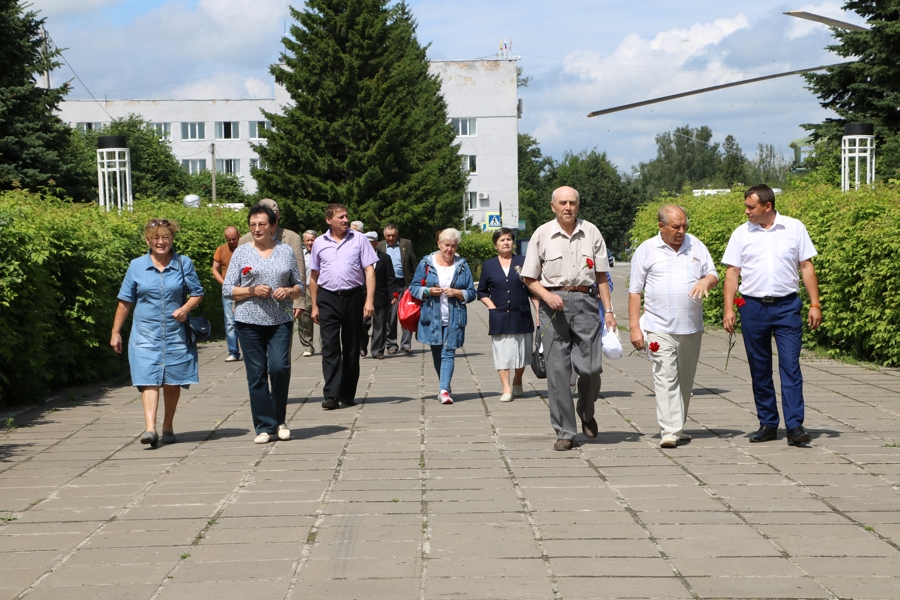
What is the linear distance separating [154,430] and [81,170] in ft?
67.1

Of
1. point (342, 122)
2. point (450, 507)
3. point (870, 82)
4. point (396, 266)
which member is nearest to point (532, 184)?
point (342, 122)

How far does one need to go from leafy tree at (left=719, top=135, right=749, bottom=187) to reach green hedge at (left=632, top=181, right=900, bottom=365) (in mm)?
119210

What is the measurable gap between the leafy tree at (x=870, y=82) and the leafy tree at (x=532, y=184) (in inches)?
3735

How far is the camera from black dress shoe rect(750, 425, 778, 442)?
8.32 meters

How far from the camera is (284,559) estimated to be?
5.30 meters

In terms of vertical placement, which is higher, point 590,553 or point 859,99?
point 859,99

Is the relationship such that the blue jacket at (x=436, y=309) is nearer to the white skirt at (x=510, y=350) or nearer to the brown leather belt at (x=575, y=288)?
the white skirt at (x=510, y=350)

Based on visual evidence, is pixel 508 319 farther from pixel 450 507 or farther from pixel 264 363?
pixel 450 507

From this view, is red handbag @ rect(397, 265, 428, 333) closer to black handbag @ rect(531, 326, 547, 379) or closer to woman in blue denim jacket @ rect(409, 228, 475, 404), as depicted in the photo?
woman in blue denim jacket @ rect(409, 228, 475, 404)

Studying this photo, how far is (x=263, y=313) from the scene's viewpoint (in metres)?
8.67

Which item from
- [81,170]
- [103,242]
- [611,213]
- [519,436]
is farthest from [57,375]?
[611,213]

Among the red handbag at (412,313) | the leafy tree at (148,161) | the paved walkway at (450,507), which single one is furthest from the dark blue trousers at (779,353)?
the leafy tree at (148,161)

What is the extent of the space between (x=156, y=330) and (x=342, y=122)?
35.1 meters

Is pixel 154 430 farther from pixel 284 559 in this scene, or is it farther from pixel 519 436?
pixel 284 559
